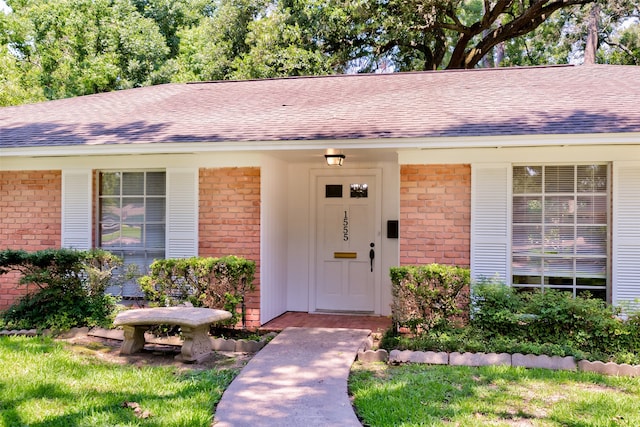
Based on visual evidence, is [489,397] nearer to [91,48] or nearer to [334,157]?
[334,157]

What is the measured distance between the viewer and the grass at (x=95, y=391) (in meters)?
4.14

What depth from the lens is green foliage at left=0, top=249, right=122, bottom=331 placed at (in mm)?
7051

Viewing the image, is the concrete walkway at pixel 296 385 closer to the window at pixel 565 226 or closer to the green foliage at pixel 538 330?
the green foliage at pixel 538 330

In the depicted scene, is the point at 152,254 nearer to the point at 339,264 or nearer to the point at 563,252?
the point at 339,264

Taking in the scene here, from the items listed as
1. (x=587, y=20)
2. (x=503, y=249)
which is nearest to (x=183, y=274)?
(x=503, y=249)

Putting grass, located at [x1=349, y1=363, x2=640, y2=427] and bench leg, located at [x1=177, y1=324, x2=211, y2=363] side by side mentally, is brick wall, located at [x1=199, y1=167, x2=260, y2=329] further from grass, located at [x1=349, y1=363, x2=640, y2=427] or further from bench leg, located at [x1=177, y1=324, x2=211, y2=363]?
grass, located at [x1=349, y1=363, x2=640, y2=427]

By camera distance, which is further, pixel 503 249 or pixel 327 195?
pixel 327 195

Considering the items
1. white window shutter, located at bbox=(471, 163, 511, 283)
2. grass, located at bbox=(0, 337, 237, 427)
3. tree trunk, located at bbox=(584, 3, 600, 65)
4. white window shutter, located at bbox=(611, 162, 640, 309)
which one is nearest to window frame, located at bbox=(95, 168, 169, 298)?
grass, located at bbox=(0, 337, 237, 427)

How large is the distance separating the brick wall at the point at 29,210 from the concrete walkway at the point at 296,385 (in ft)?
13.6

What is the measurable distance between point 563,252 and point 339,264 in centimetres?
355

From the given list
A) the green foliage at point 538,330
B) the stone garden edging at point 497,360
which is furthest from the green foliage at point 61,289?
the green foliage at point 538,330

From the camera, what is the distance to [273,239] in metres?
8.10

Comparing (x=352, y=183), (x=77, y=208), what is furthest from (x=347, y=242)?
(x=77, y=208)

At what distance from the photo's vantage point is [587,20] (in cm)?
2000
